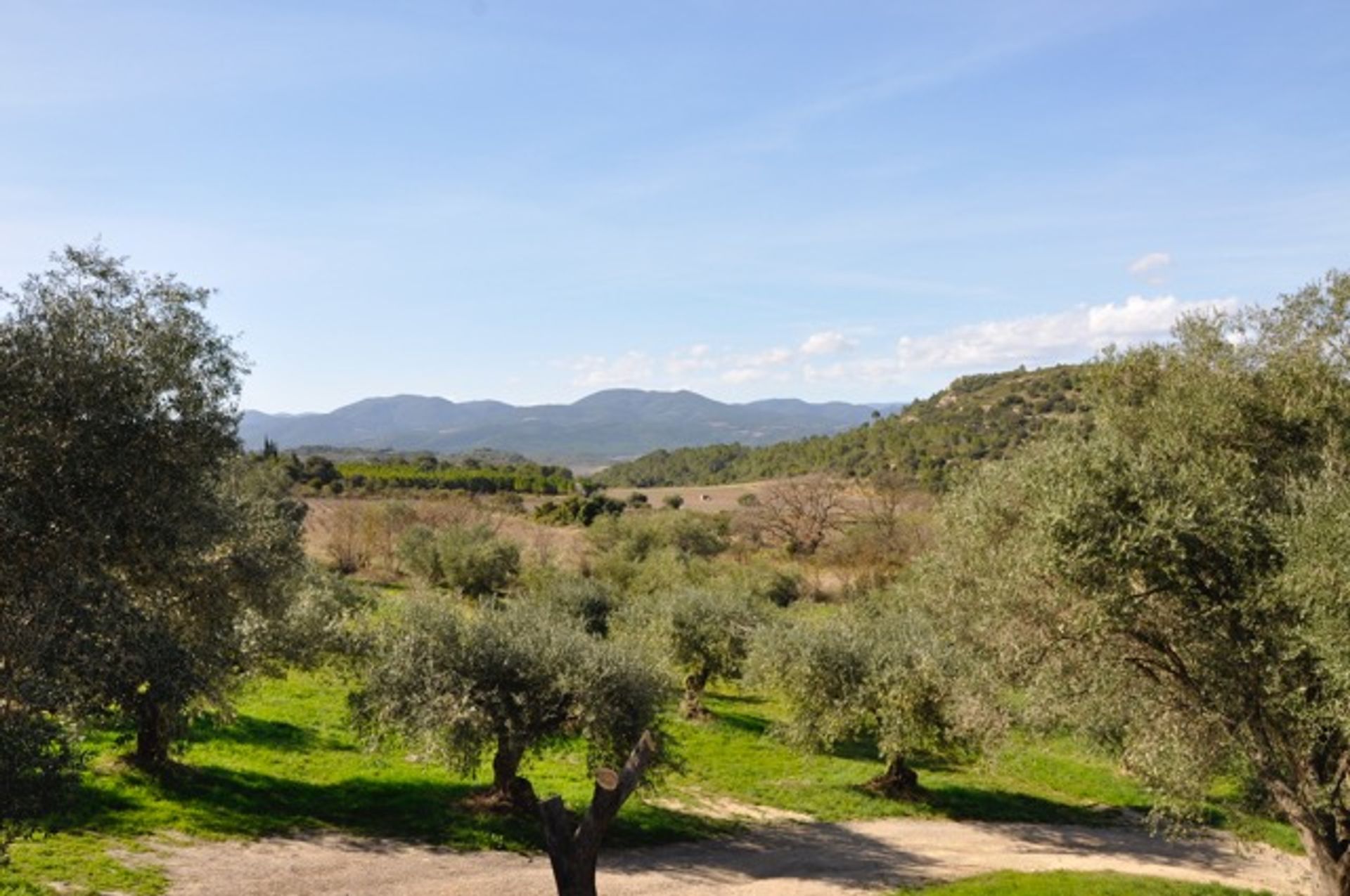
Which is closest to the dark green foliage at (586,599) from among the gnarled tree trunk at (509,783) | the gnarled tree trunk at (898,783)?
the gnarled tree trunk at (898,783)

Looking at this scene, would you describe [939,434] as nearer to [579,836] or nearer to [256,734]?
[256,734]

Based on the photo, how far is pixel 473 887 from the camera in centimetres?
2041

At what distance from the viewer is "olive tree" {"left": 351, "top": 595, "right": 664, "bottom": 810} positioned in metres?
23.2

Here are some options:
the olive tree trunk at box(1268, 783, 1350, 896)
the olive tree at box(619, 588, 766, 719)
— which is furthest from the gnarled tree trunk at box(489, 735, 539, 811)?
the olive tree trunk at box(1268, 783, 1350, 896)

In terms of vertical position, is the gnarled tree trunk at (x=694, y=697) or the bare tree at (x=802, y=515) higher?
the bare tree at (x=802, y=515)

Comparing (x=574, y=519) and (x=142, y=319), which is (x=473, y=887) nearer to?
(x=142, y=319)

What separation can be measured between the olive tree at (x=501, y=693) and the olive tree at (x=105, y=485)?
5.80m

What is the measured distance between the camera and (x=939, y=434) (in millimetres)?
128375

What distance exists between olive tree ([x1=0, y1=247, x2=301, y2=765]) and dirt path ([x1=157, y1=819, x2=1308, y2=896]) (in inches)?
173

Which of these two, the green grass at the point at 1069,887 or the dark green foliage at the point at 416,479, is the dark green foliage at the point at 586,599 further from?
the dark green foliage at the point at 416,479

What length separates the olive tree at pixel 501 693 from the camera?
76.2 ft

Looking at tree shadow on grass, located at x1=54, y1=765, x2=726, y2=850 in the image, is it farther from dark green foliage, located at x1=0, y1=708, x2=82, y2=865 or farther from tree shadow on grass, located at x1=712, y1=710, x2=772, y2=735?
tree shadow on grass, located at x1=712, y1=710, x2=772, y2=735

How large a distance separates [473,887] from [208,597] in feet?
28.9

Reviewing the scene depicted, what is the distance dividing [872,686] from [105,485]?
2387 cm
